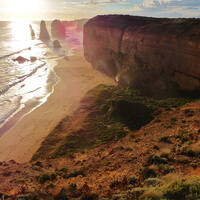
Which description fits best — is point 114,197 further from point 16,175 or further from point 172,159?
point 16,175

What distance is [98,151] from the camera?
682 inches

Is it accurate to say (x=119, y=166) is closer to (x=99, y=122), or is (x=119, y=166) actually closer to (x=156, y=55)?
(x=99, y=122)

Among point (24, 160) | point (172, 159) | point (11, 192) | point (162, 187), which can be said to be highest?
point (162, 187)

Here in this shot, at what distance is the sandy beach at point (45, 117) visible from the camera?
2080 centimetres

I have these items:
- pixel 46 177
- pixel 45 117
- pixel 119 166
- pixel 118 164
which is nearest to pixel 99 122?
pixel 45 117

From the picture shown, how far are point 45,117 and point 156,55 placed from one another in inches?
738

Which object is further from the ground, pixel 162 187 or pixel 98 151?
pixel 162 187

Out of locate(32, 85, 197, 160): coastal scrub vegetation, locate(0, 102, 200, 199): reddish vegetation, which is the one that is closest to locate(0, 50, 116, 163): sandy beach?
locate(32, 85, 197, 160): coastal scrub vegetation

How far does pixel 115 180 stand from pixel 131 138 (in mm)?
8161

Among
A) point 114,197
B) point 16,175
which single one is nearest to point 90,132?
point 16,175

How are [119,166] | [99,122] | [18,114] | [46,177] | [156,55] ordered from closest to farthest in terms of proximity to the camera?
[46,177]
[119,166]
[99,122]
[18,114]
[156,55]

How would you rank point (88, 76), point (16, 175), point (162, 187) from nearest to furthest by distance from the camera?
1. point (162, 187)
2. point (16, 175)
3. point (88, 76)

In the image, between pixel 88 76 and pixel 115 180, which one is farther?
pixel 88 76

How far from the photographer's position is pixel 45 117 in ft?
89.3
